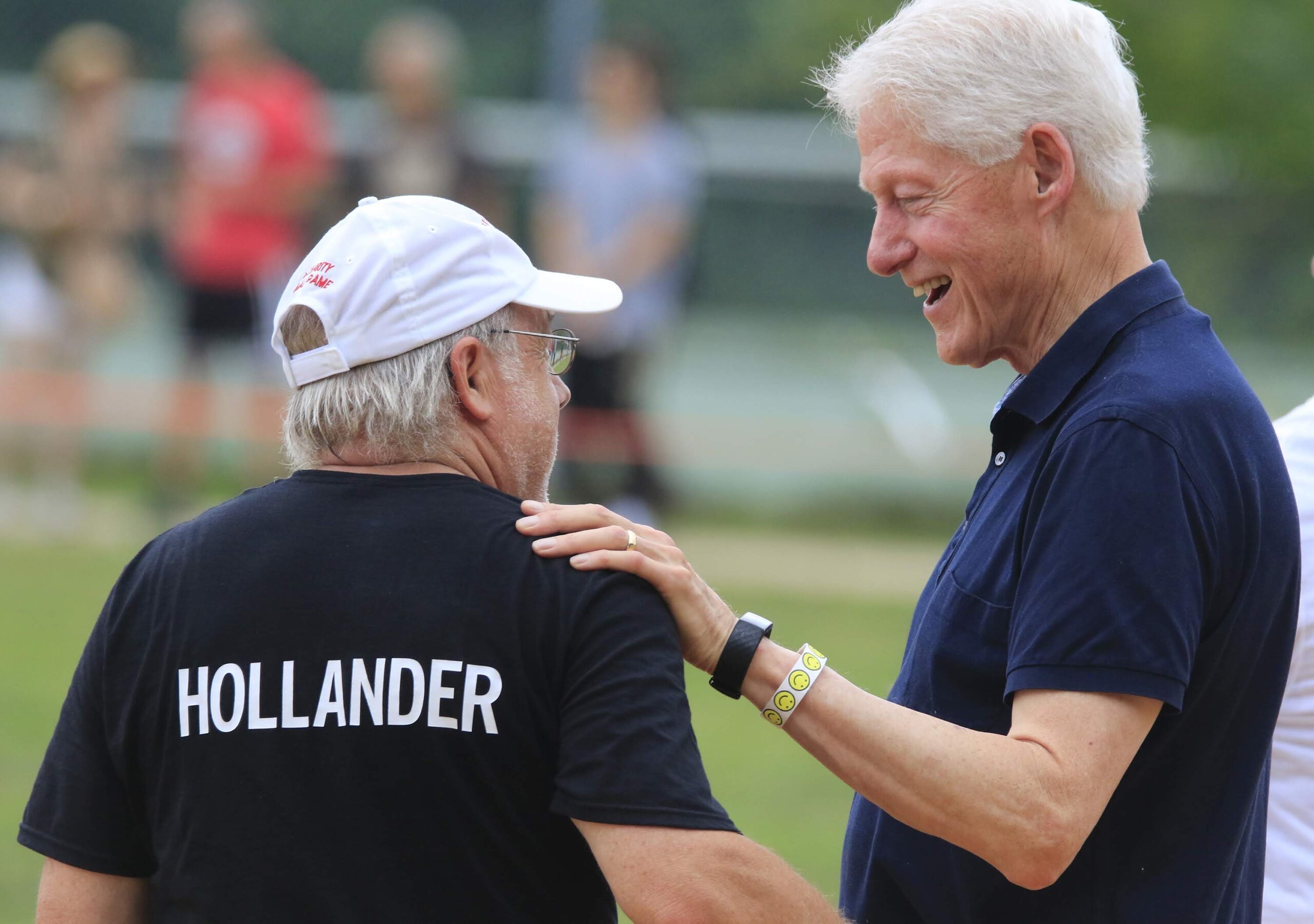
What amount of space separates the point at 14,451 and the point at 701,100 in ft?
24.0

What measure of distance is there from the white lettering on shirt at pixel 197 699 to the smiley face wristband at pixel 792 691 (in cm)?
77

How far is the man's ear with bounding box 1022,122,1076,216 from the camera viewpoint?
231cm

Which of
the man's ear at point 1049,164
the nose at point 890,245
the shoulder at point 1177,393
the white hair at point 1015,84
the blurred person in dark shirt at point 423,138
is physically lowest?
the shoulder at point 1177,393

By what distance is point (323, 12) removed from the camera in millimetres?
15766

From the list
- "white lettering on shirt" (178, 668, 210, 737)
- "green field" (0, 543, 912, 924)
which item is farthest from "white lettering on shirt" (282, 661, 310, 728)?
"green field" (0, 543, 912, 924)

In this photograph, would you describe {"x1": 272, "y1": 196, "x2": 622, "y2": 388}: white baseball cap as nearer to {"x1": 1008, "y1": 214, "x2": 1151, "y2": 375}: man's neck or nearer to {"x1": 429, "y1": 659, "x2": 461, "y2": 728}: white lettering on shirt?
{"x1": 429, "y1": 659, "x2": 461, "y2": 728}: white lettering on shirt

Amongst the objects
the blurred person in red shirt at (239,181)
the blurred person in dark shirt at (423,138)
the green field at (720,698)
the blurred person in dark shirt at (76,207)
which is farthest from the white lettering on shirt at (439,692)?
the blurred person in dark shirt at (76,207)

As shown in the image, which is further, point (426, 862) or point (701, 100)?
point (701, 100)

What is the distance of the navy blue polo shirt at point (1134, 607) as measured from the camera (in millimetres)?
2092

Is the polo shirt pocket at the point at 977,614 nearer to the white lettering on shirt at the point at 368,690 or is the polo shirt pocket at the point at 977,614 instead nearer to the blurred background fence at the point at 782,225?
the white lettering on shirt at the point at 368,690

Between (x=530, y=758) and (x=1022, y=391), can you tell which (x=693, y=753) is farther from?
(x=1022, y=391)

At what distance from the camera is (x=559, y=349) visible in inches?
95.1

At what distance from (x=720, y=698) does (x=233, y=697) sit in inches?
208

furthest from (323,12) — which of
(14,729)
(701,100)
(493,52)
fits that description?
(14,729)
